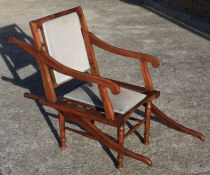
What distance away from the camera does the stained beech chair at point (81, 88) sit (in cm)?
334

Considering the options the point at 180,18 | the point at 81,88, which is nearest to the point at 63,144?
the point at 81,88

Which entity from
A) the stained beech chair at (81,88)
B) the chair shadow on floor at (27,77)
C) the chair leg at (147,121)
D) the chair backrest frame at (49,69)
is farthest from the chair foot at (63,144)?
the chair leg at (147,121)

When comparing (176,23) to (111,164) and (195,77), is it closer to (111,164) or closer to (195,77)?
(195,77)

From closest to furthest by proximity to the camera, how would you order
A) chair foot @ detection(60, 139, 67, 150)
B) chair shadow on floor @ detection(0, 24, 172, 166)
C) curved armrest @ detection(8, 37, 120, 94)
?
curved armrest @ detection(8, 37, 120, 94), chair foot @ detection(60, 139, 67, 150), chair shadow on floor @ detection(0, 24, 172, 166)

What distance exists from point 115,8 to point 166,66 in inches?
146

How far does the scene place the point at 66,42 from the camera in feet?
12.4

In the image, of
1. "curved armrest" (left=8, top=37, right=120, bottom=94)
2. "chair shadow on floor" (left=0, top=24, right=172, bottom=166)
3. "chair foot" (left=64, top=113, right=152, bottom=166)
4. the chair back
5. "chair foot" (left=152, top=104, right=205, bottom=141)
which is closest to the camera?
"curved armrest" (left=8, top=37, right=120, bottom=94)

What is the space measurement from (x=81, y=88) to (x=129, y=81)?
5.52ft

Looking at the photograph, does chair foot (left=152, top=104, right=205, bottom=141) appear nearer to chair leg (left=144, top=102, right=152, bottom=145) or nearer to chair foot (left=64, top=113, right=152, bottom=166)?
chair leg (left=144, top=102, right=152, bottom=145)

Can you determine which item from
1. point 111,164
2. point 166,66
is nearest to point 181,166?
point 111,164

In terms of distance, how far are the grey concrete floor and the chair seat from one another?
0.53 m

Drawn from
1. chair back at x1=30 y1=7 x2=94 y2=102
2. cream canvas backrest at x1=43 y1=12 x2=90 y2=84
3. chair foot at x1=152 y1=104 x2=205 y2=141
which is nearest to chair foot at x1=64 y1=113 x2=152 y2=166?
chair back at x1=30 y1=7 x2=94 y2=102

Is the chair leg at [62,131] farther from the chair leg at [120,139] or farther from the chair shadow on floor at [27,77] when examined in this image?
the chair leg at [120,139]

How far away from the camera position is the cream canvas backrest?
3633 millimetres
